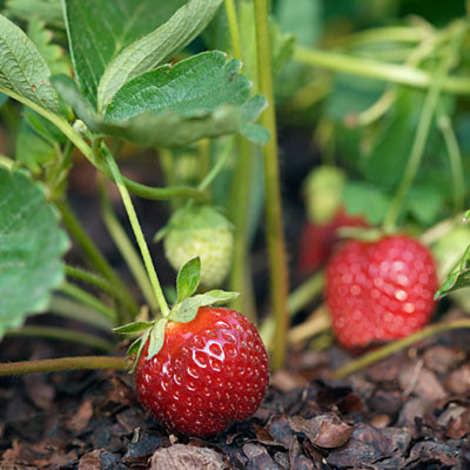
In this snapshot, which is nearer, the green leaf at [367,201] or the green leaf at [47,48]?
the green leaf at [47,48]

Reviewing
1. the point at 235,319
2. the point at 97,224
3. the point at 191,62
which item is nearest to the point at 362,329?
the point at 235,319

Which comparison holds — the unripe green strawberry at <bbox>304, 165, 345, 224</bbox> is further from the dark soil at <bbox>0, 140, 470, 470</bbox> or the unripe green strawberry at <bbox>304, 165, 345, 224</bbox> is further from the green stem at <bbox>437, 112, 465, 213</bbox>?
the dark soil at <bbox>0, 140, 470, 470</bbox>

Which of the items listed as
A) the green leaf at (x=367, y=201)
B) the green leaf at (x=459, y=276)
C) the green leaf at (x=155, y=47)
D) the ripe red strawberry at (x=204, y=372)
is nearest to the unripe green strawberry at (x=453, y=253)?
the green leaf at (x=367, y=201)

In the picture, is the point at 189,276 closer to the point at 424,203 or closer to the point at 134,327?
the point at 134,327

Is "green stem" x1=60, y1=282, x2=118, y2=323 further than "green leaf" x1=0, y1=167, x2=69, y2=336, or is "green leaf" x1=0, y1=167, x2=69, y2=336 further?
"green stem" x1=60, y1=282, x2=118, y2=323

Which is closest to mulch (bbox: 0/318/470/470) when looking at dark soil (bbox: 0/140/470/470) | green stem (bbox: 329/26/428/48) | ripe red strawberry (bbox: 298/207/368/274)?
dark soil (bbox: 0/140/470/470)

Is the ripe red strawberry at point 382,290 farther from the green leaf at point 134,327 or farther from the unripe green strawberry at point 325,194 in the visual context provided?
the green leaf at point 134,327
